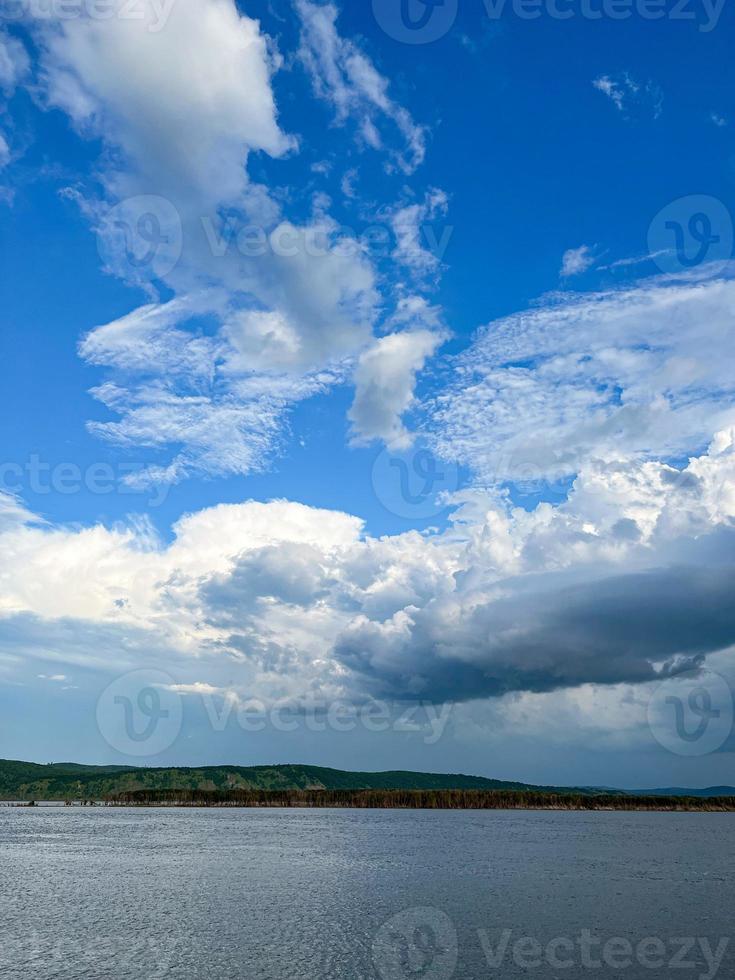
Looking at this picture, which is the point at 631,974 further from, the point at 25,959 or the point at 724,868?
the point at 724,868

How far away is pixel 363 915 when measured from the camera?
41156mm

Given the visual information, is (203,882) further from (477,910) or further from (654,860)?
(654,860)

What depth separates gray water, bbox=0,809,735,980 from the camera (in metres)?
30.0

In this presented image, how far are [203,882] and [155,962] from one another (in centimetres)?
2655

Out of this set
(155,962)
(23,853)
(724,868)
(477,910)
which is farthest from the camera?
(23,853)

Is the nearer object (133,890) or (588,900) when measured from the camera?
(588,900)

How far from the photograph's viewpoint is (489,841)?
102 m

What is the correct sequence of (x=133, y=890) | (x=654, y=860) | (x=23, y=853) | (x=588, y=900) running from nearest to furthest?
(x=588, y=900)
(x=133, y=890)
(x=654, y=860)
(x=23, y=853)

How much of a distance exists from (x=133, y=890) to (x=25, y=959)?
22.6 metres

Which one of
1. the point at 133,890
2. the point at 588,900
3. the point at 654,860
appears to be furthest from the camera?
the point at 654,860

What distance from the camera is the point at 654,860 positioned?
74.1 meters

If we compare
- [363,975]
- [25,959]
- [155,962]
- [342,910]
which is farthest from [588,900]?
[25,959]

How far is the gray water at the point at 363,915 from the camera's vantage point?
98.3 ft

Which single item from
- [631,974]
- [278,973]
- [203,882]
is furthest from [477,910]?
[203,882]
